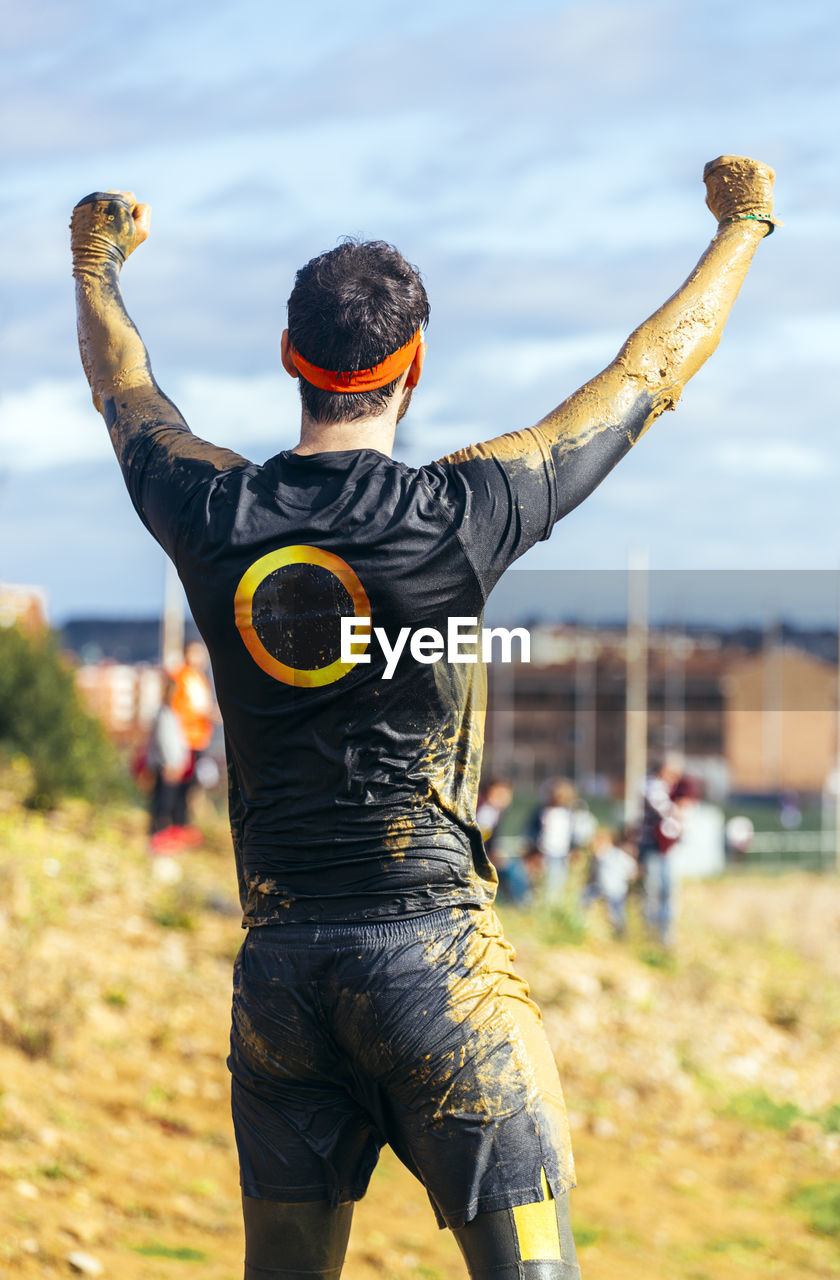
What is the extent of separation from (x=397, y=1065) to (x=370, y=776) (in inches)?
→ 16.9

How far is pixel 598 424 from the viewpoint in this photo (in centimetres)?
215

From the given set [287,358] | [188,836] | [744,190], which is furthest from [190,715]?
[744,190]

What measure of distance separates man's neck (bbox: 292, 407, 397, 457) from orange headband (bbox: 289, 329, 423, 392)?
0.05m

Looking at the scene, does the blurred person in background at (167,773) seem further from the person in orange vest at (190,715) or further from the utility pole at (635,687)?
the utility pole at (635,687)

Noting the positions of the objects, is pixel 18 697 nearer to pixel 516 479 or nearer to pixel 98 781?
pixel 98 781

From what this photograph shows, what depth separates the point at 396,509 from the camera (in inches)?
80.6

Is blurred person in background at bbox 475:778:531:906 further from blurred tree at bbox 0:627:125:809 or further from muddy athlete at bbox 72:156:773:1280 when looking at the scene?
muddy athlete at bbox 72:156:773:1280

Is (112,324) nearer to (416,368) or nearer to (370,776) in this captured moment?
(416,368)

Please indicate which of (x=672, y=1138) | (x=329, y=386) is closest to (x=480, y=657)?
(x=329, y=386)

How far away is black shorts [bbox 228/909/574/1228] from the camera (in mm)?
2004

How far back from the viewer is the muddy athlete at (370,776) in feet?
6.64

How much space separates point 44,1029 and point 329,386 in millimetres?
5607

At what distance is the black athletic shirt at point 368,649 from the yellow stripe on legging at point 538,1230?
45 centimetres

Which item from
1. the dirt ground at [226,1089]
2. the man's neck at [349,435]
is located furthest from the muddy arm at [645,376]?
the dirt ground at [226,1089]
